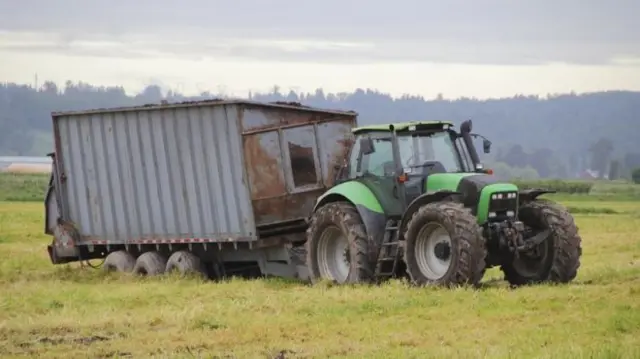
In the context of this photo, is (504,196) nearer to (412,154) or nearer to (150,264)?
(412,154)

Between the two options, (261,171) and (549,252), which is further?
(261,171)

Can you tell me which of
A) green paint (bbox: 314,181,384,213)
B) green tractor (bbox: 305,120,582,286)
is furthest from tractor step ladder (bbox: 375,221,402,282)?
green paint (bbox: 314,181,384,213)

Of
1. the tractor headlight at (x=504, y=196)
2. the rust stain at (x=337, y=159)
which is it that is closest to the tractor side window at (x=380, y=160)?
the tractor headlight at (x=504, y=196)

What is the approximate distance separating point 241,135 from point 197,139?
111cm

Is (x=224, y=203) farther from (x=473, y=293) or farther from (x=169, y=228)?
(x=473, y=293)

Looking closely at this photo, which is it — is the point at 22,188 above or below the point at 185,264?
above

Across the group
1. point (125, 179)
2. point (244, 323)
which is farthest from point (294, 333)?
point (125, 179)

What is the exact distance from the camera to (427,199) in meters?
17.8

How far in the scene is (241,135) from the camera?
2069 centimetres

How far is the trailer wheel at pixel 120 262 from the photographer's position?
74.8 ft

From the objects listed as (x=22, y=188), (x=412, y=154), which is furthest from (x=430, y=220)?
(x=22, y=188)

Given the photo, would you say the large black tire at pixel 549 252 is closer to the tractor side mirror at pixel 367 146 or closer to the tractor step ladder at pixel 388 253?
the tractor step ladder at pixel 388 253

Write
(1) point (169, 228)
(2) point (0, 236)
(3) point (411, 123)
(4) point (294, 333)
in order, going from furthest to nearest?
(2) point (0, 236)
(1) point (169, 228)
(3) point (411, 123)
(4) point (294, 333)

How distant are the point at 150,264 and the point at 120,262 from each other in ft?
3.15
